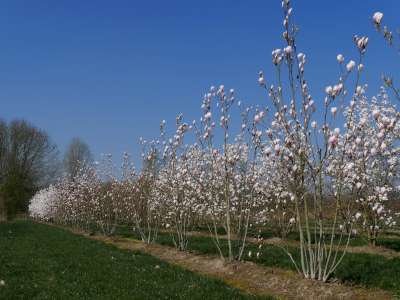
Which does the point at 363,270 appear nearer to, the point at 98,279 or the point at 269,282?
the point at 269,282

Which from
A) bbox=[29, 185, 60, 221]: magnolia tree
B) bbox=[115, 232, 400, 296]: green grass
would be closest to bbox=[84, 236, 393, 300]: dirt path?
bbox=[115, 232, 400, 296]: green grass

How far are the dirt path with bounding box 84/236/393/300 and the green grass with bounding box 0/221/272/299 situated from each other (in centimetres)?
88

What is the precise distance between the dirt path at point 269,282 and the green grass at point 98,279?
34.7 inches

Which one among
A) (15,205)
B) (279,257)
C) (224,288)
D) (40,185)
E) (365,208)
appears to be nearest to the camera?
(224,288)

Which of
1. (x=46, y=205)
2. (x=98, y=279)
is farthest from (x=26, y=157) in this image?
(x=98, y=279)

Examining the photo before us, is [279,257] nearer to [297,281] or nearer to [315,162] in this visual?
[297,281]

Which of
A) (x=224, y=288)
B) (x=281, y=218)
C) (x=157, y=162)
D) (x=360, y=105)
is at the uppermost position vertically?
(x=360, y=105)

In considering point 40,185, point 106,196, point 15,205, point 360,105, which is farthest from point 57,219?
point 360,105

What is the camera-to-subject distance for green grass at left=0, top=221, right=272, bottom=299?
8609 mm

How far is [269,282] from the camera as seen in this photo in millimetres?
10344

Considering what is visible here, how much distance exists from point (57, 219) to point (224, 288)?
39.7m

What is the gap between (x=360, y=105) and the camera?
1906 cm

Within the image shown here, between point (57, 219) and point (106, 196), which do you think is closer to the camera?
point (106, 196)

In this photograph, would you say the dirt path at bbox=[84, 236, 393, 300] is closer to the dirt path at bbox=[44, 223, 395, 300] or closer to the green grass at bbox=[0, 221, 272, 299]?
the dirt path at bbox=[44, 223, 395, 300]
